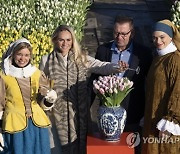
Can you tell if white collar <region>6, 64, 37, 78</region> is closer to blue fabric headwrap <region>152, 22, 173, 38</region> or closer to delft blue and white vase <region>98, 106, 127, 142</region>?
delft blue and white vase <region>98, 106, 127, 142</region>

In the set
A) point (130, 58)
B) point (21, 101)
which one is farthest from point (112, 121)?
point (21, 101)

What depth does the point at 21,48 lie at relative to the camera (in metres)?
4.55

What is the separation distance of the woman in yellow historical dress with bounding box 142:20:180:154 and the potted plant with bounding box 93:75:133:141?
22 cm

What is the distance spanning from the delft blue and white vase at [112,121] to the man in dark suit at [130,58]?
1.18 ft

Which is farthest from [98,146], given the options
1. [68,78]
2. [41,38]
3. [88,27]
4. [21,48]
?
[88,27]

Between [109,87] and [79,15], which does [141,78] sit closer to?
[109,87]

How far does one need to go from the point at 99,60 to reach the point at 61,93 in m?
0.46

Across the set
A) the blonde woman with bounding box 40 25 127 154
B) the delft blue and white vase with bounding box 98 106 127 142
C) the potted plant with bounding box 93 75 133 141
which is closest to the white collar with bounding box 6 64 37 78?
the blonde woman with bounding box 40 25 127 154

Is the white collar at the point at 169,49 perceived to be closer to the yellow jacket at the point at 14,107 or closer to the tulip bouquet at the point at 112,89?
the tulip bouquet at the point at 112,89

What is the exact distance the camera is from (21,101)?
4605 millimetres

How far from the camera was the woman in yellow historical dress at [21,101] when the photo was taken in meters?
4.57

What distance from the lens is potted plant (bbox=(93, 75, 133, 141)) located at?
4480 mm

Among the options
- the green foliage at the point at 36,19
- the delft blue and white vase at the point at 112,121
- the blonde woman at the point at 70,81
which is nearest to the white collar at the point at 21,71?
the blonde woman at the point at 70,81

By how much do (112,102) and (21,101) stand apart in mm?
748
